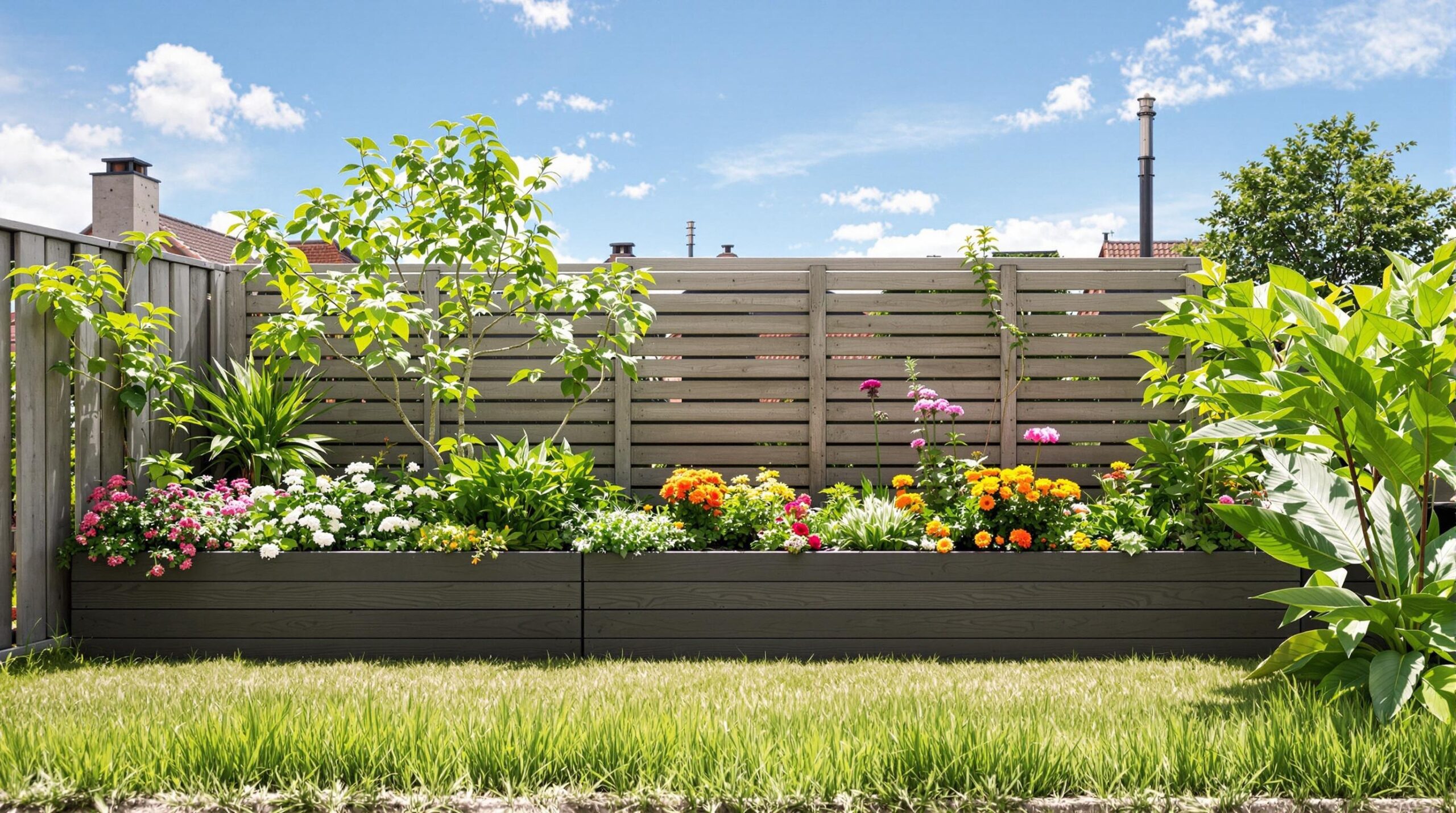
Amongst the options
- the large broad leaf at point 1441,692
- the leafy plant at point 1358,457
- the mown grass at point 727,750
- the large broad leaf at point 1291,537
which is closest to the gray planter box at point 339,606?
the mown grass at point 727,750

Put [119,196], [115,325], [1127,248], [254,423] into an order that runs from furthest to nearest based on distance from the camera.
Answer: [1127,248] → [119,196] → [254,423] → [115,325]

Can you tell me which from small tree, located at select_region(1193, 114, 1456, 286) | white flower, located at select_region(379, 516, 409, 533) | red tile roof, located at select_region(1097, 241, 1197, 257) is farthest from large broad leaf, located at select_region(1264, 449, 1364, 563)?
red tile roof, located at select_region(1097, 241, 1197, 257)

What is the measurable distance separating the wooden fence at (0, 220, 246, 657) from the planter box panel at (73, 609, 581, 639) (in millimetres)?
255

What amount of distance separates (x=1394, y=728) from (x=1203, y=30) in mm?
7511

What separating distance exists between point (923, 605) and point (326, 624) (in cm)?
267

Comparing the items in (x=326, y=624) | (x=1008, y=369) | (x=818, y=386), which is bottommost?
(x=326, y=624)

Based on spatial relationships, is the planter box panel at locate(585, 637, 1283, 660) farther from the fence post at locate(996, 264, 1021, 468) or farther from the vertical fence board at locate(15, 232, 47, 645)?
the vertical fence board at locate(15, 232, 47, 645)

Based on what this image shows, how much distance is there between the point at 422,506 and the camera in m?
4.03

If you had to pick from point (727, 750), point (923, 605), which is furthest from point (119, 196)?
point (727, 750)

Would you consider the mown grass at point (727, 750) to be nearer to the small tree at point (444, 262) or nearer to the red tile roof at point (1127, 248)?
the small tree at point (444, 262)

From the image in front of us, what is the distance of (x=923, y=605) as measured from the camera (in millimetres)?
3787

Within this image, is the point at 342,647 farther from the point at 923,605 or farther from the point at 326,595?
the point at 923,605

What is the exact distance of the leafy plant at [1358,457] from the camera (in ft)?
7.72

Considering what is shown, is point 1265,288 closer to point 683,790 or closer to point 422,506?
point 683,790
